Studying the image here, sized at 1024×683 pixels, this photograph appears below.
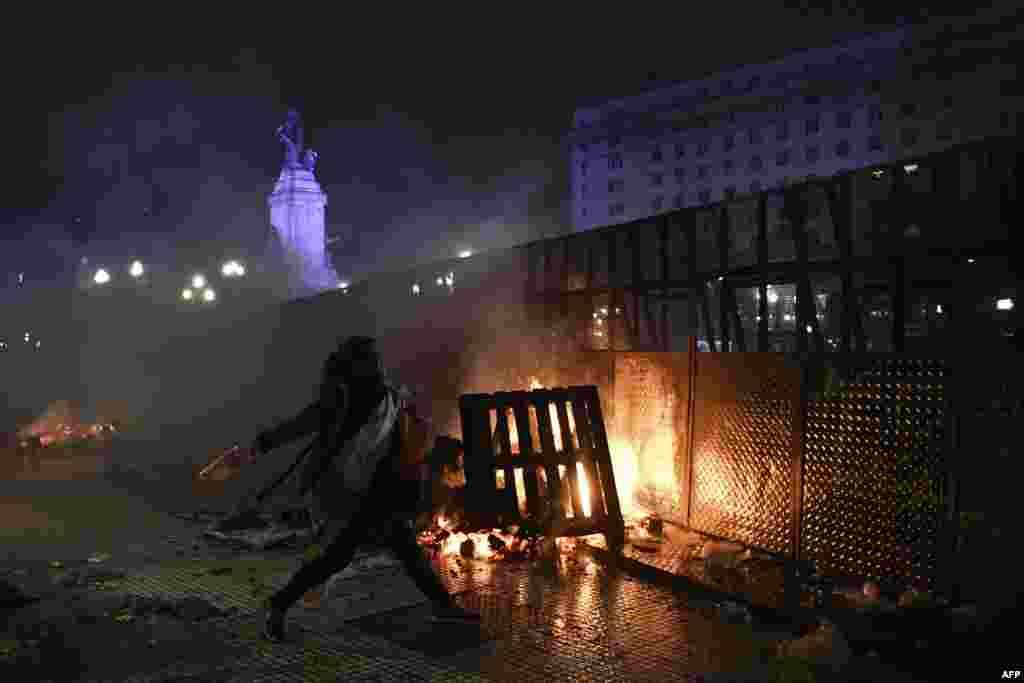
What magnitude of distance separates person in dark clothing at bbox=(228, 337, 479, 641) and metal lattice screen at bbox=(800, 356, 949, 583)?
10.4ft

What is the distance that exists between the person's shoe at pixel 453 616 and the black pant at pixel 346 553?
38 cm

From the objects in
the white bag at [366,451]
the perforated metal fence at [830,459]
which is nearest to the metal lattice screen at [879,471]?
the perforated metal fence at [830,459]

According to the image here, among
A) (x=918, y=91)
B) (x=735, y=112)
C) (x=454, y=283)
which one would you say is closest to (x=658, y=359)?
(x=454, y=283)

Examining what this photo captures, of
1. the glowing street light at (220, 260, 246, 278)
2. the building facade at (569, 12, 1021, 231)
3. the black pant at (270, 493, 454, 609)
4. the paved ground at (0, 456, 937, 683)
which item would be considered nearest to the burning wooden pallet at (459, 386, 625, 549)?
the paved ground at (0, 456, 937, 683)

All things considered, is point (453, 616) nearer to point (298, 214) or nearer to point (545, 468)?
point (545, 468)

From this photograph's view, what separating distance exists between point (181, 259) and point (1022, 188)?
71.5 m

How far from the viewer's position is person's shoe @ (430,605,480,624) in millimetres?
5965

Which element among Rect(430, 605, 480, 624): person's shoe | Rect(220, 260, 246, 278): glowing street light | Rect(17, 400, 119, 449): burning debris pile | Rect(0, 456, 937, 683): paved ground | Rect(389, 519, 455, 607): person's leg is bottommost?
Rect(17, 400, 119, 449): burning debris pile

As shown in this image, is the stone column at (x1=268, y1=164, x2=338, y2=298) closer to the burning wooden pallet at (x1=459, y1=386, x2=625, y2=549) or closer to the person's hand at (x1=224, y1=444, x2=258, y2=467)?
the burning wooden pallet at (x1=459, y1=386, x2=625, y2=549)

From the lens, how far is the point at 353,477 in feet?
18.4

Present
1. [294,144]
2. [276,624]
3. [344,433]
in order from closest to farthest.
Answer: [276,624] → [344,433] → [294,144]

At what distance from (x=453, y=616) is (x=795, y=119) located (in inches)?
2701

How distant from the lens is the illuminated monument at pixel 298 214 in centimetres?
4600

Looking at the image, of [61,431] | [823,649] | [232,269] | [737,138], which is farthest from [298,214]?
[823,649]
